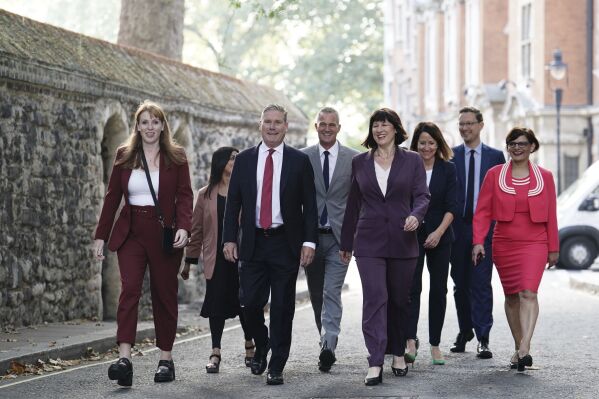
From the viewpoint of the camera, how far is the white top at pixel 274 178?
9.83 meters

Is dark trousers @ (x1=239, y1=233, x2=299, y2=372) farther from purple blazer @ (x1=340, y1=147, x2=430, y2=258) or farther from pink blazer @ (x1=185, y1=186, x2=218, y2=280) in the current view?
pink blazer @ (x1=185, y1=186, x2=218, y2=280)

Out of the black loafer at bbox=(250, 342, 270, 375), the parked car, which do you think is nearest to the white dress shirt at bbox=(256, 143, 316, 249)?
the black loafer at bbox=(250, 342, 270, 375)

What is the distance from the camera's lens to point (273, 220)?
9820 mm

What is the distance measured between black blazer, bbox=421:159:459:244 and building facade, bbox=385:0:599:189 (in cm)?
2483

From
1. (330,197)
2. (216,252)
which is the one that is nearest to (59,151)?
(216,252)

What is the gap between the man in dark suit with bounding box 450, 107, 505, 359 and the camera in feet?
37.2

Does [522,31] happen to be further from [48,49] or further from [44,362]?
[44,362]

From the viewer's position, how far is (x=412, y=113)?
192 feet

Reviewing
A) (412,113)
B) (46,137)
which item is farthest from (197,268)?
(412,113)

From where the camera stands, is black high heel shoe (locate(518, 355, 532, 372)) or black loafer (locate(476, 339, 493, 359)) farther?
black loafer (locate(476, 339, 493, 359))

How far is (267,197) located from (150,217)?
80 centimetres

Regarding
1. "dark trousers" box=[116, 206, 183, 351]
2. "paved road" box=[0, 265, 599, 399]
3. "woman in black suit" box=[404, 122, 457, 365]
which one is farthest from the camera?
"woman in black suit" box=[404, 122, 457, 365]

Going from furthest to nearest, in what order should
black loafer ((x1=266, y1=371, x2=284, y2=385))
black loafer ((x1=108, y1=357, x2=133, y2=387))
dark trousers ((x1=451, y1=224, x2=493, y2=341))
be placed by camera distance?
dark trousers ((x1=451, y1=224, x2=493, y2=341)) < black loafer ((x1=266, y1=371, x2=284, y2=385)) < black loafer ((x1=108, y1=357, x2=133, y2=387))

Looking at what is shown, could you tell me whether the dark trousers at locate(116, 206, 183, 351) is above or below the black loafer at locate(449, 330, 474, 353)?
above
